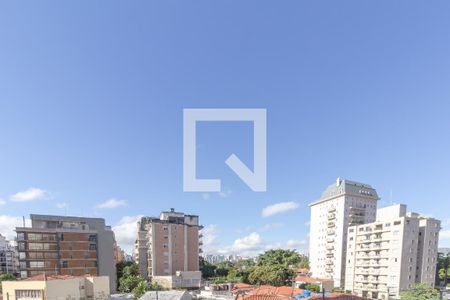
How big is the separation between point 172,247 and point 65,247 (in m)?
16.4

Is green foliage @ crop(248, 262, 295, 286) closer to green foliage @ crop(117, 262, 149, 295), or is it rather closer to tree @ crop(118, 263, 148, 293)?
green foliage @ crop(117, 262, 149, 295)

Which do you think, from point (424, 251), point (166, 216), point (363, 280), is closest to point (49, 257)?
point (166, 216)

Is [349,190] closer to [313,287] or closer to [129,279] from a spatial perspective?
[313,287]

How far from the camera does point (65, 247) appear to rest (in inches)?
1577

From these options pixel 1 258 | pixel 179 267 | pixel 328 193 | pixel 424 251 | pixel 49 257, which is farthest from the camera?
pixel 1 258

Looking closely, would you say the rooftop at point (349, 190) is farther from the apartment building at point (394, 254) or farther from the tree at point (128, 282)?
the tree at point (128, 282)

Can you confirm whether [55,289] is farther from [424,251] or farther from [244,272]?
[424,251]

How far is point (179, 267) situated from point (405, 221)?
35798mm

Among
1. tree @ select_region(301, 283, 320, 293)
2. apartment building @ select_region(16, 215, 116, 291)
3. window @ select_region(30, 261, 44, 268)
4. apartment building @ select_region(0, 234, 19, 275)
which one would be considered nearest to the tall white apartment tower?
tree @ select_region(301, 283, 320, 293)

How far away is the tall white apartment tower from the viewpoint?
51781 mm

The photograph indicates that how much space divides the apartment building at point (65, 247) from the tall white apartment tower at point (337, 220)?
37.4 meters

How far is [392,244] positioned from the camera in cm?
4147

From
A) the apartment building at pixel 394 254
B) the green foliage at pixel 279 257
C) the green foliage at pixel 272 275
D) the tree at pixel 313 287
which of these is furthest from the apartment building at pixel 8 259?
the apartment building at pixel 394 254

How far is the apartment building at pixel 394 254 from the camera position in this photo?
132 feet
